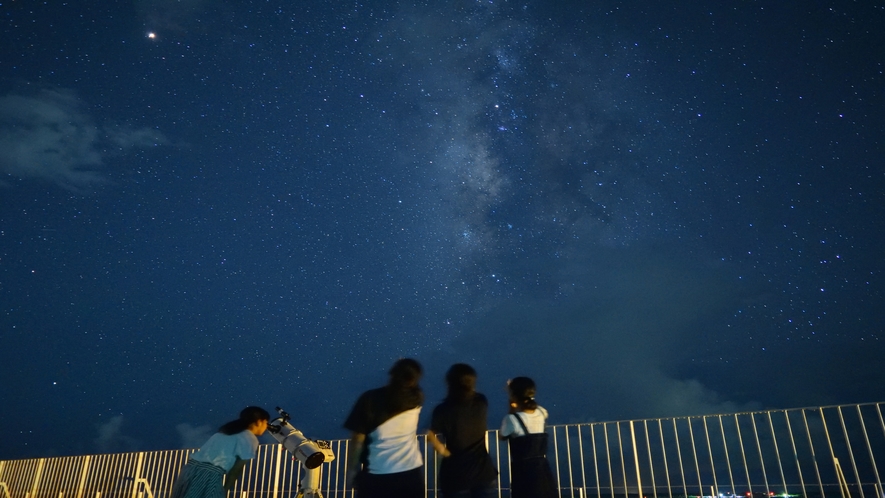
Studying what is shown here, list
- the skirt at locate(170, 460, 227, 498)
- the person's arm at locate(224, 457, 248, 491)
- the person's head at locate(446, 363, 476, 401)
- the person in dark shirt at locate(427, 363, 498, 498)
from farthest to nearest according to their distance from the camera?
1. the person's arm at locate(224, 457, 248, 491)
2. the skirt at locate(170, 460, 227, 498)
3. the person's head at locate(446, 363, 476, 401)
4. the person in dark shirt at locate(427, 363, 498, 498)

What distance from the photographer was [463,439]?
3822mm

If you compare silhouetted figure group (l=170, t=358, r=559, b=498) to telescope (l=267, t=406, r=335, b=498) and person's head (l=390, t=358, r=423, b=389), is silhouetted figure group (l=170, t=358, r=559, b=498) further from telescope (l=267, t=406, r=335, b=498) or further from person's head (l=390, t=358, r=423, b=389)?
telescope (l=267, t=406, r=335, b=498)

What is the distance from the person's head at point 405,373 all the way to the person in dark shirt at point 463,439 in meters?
0.43

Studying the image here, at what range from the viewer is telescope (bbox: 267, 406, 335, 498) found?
5918 mm

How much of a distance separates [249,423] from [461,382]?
2.15 metres

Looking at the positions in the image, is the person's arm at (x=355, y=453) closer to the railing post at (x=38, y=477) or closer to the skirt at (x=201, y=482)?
the skirt at (x=201, y=482)

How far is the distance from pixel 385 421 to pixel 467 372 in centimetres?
76

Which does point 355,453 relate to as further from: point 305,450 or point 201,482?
point 305,450

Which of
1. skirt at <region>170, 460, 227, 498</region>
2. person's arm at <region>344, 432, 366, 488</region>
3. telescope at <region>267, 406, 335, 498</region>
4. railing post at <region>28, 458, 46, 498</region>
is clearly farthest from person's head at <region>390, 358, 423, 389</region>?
railing post at <region>28, 458, 46, 498</region>

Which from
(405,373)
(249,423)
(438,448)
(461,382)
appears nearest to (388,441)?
(405,373)

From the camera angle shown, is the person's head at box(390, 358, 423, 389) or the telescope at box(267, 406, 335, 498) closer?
the person's head at box(390, 358, 423, 389)

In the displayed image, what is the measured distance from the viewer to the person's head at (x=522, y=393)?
4.21 m

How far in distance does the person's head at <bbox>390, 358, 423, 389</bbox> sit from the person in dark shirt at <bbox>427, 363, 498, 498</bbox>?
1.41 ft

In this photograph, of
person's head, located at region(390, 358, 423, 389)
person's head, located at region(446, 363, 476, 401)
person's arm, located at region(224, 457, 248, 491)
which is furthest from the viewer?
person's arm, located at region(224, 457, 248, 491)
